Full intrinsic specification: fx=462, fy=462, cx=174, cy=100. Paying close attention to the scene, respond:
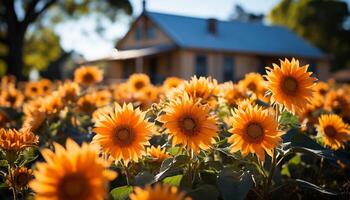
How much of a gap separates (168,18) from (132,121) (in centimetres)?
2751

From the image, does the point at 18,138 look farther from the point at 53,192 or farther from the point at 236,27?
the point at 236,27

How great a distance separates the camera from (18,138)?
2.20 metres

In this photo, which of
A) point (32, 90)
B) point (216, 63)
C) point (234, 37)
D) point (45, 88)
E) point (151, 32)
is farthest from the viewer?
point (234, 37)

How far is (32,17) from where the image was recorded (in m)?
23.5

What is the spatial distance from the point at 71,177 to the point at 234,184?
0.91 m

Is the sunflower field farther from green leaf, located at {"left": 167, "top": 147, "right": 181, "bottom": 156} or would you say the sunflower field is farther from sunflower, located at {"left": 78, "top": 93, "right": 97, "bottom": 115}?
sunflower, located at {"left": 78, "top": 93, "right": 97, "bottom": 115}

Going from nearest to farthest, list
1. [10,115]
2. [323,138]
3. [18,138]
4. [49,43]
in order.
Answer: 1. [18,138]
2. [323,138]
3. [10,115]
4. [49,43]

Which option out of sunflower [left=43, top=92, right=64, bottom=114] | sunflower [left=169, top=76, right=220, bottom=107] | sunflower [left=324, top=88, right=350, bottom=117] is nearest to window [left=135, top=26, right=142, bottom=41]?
sunflower [left=324, top=88, right=350, bottom=117]

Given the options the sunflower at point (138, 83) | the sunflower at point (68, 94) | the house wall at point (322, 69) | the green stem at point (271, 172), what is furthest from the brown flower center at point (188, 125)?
the house wall at point (322, 69)

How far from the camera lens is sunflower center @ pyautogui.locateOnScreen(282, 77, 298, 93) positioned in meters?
2.26

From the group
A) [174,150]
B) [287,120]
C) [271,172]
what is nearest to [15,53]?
[287,120]

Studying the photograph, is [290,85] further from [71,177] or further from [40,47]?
[40,47]

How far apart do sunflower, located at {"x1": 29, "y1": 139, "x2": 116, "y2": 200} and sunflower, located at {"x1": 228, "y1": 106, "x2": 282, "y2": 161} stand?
84cm

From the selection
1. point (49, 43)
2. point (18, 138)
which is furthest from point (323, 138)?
point (49, 43)
